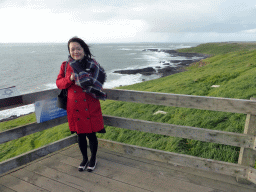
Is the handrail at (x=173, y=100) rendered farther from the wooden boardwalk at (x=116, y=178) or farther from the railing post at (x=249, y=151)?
the wooden boardwalk at (x=116, y=178)

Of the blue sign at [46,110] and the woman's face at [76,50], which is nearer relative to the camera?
the woman's face at [76,50]

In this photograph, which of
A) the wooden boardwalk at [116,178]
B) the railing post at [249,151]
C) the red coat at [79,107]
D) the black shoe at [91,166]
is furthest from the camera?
the black shoe at [91,166]

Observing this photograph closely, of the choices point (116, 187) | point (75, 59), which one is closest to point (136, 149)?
point (116, 187)

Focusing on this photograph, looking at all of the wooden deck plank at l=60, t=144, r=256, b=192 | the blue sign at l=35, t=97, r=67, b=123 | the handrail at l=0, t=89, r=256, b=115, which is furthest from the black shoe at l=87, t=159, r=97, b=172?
the handrail at l=0, t=89, r=256, b=115

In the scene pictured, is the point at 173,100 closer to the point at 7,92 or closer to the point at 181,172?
the point at 181,172

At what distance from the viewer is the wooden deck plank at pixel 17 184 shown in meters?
3.04

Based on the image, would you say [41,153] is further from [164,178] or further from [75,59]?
[164,178]

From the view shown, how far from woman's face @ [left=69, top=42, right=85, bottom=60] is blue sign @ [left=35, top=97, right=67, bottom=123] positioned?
3.12ft

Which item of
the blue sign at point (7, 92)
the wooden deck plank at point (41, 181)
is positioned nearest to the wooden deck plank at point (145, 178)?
the wooden deck plank at point (41, 181)

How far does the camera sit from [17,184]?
3156 millimetres

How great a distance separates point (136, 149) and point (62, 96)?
165 centimetres

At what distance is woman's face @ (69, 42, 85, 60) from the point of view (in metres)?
3.17

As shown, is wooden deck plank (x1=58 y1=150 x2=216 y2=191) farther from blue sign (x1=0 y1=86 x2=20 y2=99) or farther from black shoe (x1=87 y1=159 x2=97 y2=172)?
blue sign (x1=0 y1=86 x2=20 y2=99)

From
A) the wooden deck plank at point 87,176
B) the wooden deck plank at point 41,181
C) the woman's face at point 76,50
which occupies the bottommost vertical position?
the wooden deck plank at point 41,181
